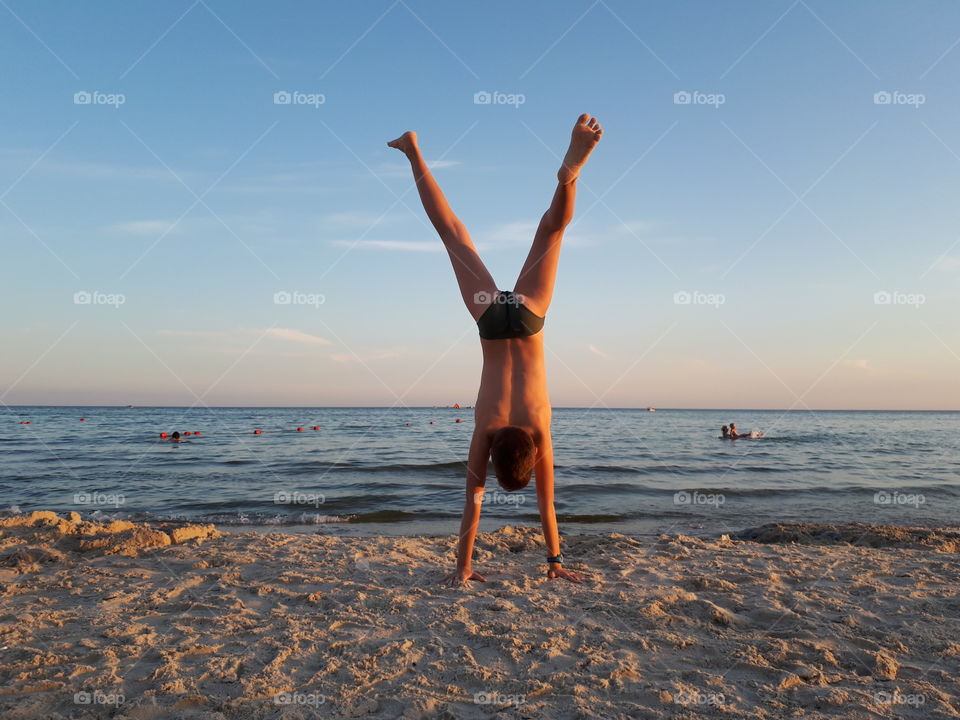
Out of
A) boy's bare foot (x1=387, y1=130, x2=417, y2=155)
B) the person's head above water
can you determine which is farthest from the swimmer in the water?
boy's bare foot (x1=387, y1=130, x2=417, y2=155)

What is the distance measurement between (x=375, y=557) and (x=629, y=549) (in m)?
2.82

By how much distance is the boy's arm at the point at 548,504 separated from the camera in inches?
194

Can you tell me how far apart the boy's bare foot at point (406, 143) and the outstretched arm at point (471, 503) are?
2.68 metres

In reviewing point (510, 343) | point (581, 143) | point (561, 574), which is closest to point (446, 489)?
point (561, 574)

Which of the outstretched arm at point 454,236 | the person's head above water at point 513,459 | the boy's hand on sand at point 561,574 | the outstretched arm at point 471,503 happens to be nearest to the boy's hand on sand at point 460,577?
the outstretched arm at point 471,503

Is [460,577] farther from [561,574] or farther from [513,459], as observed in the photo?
[513,459]

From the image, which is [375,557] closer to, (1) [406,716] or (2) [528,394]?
(2) [528,394]

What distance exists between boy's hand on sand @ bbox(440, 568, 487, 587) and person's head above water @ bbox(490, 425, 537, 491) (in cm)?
116

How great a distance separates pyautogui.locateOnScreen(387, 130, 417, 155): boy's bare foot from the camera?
17.1 feet

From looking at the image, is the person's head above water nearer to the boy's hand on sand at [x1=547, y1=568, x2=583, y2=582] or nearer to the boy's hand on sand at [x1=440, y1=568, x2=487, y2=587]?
the boy's hand on sand at [x1=440, y1=568, x2=487, y2=587]

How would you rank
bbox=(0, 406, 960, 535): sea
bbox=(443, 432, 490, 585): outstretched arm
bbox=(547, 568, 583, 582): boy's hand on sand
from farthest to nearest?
bbox=(0, 406, 960, 535): sea, bbox=(547, 568, 583, 582): boy's hand on sand, bbox=(443, 432, 490, 585): outstretched arm

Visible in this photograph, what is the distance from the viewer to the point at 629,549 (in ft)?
20.9

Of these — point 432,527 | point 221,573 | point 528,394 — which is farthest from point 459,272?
point 432,527

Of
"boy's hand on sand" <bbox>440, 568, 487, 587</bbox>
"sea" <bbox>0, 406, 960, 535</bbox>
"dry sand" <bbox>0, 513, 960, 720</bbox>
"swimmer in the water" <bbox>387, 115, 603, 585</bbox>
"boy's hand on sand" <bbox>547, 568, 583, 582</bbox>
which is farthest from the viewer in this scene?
"sea" <bbox>0, 406, 960, 535</bbox>
